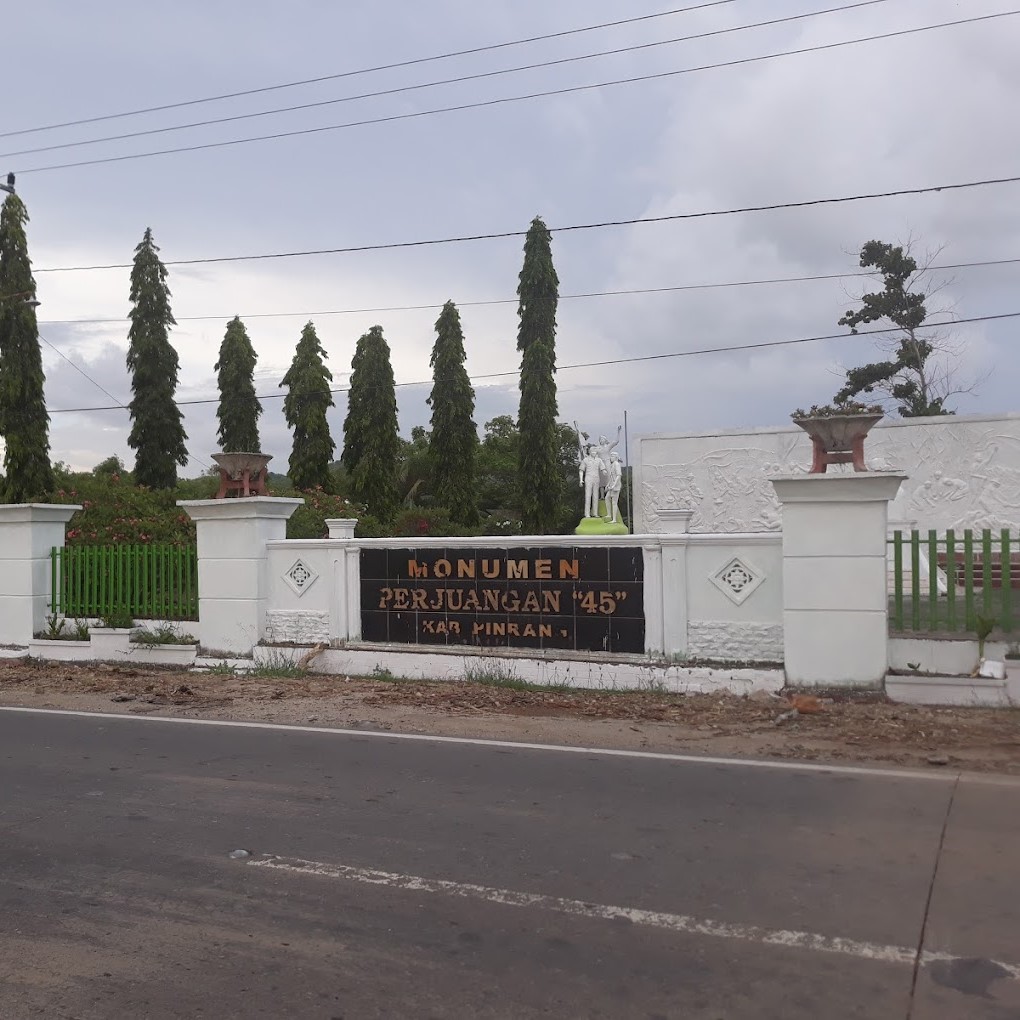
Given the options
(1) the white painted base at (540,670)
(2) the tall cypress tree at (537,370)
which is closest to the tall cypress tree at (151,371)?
(2) the tall cypress tree at (537,370)

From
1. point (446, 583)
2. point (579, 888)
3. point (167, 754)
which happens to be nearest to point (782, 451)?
point (446, 583)

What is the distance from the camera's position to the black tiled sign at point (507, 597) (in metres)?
11.3

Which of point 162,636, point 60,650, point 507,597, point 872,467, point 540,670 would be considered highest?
point 872,467

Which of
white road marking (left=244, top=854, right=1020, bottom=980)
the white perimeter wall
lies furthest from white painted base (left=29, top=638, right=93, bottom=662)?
the white perimeter wall

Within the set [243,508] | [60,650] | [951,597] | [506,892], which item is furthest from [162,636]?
[506,892]

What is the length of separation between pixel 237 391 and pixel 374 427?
5296 millimetres

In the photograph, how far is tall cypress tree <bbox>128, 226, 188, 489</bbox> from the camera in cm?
3505

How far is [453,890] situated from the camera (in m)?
4.99

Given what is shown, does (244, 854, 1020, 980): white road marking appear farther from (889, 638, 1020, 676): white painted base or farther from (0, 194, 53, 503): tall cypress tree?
(0, 194, 53, 503): tall cypress tree

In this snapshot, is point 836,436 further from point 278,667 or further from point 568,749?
point 278,667

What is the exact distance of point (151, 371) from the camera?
3528 cm

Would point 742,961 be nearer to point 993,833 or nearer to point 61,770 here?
point 993,833

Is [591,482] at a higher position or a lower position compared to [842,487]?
higher

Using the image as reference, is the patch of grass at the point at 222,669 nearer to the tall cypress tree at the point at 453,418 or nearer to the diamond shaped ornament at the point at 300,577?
the diamond shaped ornament at the point at 300,577
